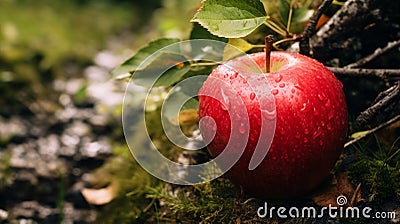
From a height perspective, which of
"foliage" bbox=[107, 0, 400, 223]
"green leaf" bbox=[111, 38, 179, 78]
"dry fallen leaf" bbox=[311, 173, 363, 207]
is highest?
"green leaf" bbox=[111, 38, 179, 78]

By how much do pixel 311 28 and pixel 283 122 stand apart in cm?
34

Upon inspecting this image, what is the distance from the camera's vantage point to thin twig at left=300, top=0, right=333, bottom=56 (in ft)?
4.09

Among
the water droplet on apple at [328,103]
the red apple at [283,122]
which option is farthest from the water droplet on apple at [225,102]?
the water droplet on apple at [328,103]

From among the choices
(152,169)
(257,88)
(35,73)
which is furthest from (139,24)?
(257,88)

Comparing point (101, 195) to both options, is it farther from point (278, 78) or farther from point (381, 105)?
point (381, 105)

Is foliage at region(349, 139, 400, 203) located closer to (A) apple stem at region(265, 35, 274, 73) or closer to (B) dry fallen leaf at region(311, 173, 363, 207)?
(B) dry fallen leaf at region(311, 173, 363, 207)

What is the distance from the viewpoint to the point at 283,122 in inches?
42.6

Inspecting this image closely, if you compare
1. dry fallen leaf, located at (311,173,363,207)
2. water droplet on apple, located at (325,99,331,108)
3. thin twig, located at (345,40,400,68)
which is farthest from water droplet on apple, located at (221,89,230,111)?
thin twig, located at (345,40,400,68)

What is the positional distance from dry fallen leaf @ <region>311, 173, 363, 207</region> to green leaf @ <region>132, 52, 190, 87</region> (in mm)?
A: 527

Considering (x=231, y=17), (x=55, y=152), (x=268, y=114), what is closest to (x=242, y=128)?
(x=268, y=114)

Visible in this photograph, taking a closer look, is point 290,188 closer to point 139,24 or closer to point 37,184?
point 37,184

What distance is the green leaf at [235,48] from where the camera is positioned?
136 centimetres

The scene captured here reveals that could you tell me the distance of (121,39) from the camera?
4.76 m

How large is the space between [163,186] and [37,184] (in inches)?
36.6
